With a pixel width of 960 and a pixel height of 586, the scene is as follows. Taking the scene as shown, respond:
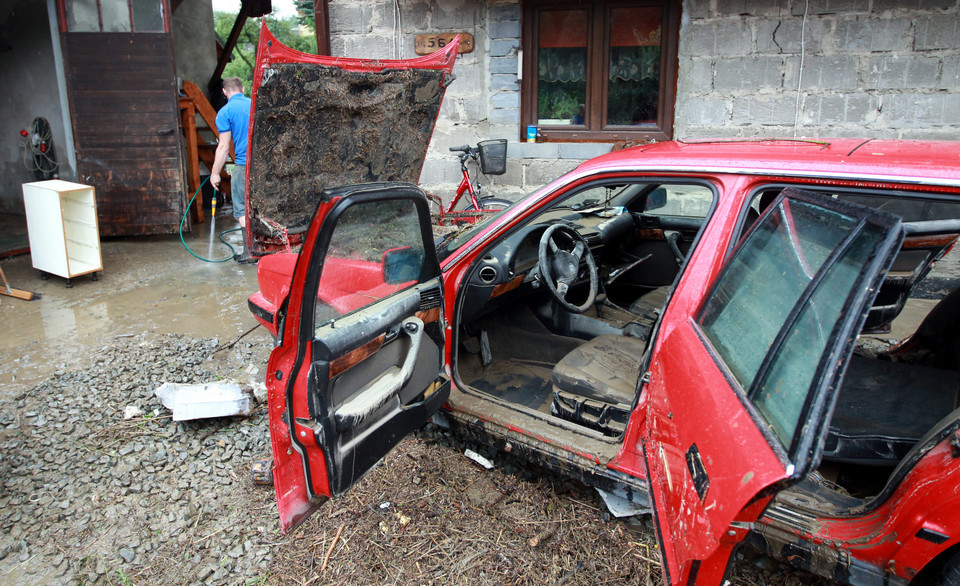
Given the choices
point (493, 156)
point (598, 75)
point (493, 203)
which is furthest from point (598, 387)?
point (598, 75)

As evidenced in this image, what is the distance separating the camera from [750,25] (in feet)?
18.5

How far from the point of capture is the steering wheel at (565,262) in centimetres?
329

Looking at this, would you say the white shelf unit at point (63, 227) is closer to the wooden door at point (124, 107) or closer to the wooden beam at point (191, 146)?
the wooden door at point (124, 107)

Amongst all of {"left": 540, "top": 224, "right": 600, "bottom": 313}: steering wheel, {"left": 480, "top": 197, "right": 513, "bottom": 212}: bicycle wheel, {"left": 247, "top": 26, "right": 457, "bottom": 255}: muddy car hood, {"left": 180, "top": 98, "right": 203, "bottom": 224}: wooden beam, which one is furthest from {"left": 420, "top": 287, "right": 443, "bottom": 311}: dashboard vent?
{"left": 180, "top": 98, "right": 203, "bottom": 224}: wooden beam

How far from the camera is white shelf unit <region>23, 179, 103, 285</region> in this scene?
5.58m

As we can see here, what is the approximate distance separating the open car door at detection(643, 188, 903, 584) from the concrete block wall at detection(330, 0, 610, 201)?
15.3ft

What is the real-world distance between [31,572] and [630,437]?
7.96ft

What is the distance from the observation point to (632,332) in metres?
3.37

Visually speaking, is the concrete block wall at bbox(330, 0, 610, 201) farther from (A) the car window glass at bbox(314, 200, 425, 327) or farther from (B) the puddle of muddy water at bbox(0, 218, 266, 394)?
(A) the car window glass at bbox(314, 200, 425, 327)

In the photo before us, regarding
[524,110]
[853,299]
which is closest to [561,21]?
[524,110]

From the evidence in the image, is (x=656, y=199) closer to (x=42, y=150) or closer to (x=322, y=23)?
(x=322, y=23)

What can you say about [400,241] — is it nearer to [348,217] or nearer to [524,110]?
[348,217]

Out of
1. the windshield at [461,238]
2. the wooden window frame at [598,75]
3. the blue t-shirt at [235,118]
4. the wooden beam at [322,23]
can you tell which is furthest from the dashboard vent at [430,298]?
the blue t-shirt at [235,118]

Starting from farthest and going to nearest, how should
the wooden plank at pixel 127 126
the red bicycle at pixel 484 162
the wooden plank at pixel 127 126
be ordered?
the wooden plank at pixel 127 126 → the wooden plank at pixel 127 126 → the red bicycle at pixel 484 162
